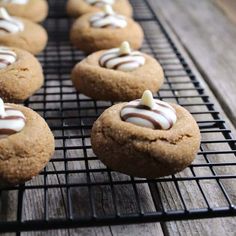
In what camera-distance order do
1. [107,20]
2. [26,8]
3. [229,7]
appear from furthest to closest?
[229,7] → [26,8] → [107,20]

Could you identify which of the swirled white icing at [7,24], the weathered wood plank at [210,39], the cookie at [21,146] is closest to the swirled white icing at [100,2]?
the weathered wood plank at [210,39]

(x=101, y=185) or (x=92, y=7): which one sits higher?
(x=101, y=185)

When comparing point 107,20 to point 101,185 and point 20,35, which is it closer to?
point 20,35

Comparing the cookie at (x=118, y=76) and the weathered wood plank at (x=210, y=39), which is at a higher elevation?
the cookie at (x=118, y=76)

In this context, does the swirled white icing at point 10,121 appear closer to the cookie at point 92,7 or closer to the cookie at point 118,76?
the cookie at point 118,76

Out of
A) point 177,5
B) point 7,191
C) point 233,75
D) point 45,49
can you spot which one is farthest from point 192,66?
point 7,191

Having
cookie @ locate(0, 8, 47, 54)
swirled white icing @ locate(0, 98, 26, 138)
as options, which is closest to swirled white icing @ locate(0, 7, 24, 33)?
cookie @ locate(0, 8, 47, 54)

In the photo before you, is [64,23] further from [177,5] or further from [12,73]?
[12,73]

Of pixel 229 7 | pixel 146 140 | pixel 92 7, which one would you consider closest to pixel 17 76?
pixel 146 140
